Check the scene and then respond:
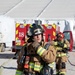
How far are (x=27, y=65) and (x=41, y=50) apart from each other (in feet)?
1.16

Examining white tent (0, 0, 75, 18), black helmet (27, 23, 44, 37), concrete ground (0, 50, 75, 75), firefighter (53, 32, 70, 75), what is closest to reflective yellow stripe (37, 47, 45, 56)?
black helmet (27, 23, 44, 37)

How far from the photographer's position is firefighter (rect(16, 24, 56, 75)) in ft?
15.2

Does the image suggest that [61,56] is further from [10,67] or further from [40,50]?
[10,67]

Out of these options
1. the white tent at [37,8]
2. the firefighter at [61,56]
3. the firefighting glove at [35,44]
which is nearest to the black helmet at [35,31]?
the firefighting glove at [35,44]

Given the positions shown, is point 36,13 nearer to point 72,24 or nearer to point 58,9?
point 58,9

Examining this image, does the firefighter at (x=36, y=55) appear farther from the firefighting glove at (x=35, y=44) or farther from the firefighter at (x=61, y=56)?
the firefighter at (x=61, y=56)

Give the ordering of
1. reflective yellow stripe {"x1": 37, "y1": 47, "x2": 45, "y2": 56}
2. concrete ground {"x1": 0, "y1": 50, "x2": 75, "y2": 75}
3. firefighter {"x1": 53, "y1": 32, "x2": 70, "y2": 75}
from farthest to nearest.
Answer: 1. concrete ground {"x1": 0, "y1": 50, "x2": 75, "y2": 75}
2. firefighter {"x1": 53, "y1": 32, "x2": 70, "y2": 75}
3. reflective yellow stripe {"x1": 37, "y1": 47, "x2": 45, "y2": 56}

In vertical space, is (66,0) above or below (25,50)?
above

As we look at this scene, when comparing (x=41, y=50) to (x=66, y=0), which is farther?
(x=66, y=0)

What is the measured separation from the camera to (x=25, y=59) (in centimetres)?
486

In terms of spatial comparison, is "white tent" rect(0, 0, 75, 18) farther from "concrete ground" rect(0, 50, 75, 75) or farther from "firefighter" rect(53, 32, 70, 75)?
"firefighter" rect(53, 32, 70, 75)

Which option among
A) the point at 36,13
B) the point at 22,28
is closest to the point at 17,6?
the point at 36,13

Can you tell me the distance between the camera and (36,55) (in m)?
4.79

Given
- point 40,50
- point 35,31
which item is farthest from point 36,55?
point 35,31
